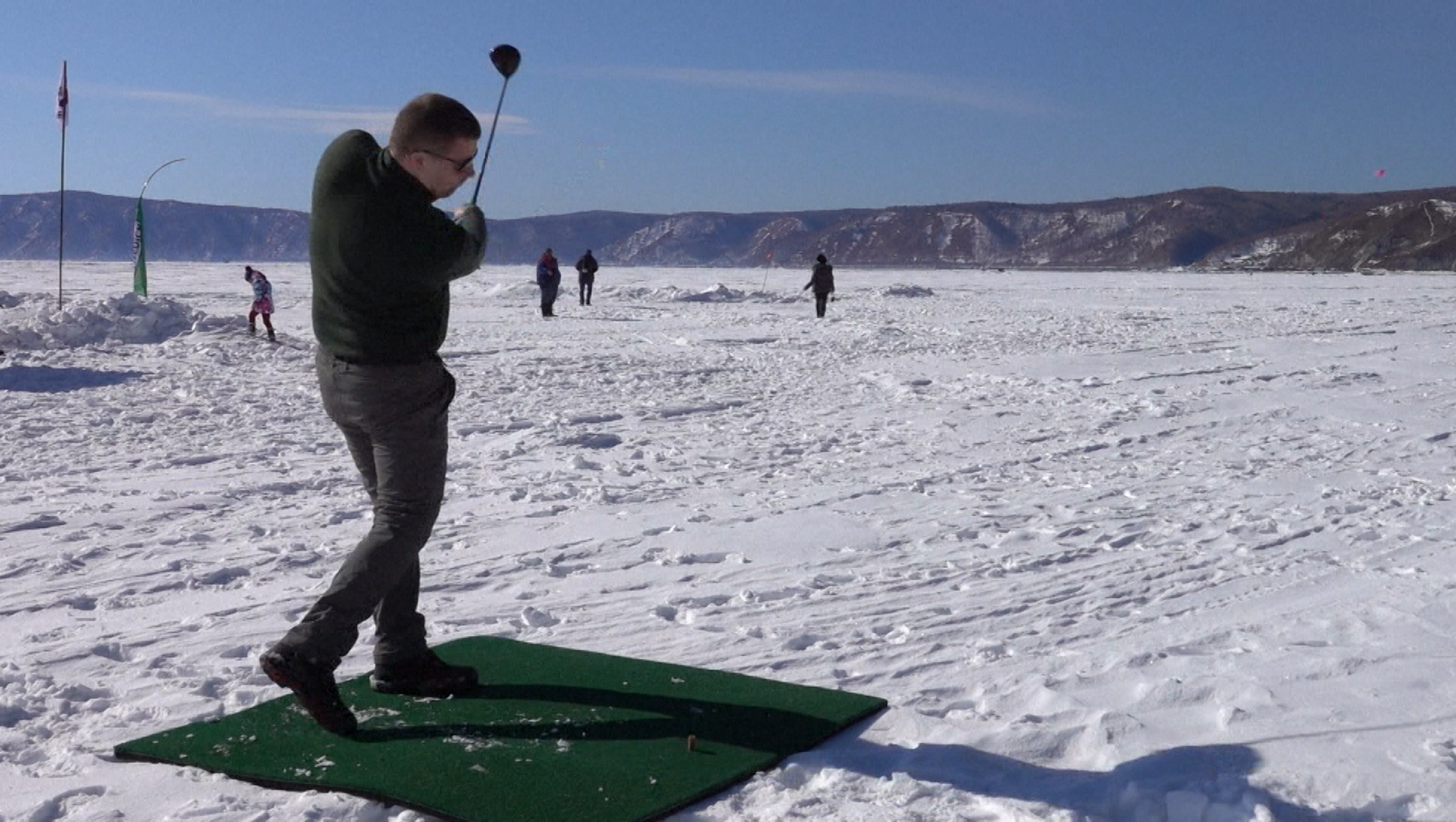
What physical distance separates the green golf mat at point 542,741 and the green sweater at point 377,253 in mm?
962

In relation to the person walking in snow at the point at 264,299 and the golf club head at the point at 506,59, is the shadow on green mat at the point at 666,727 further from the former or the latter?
the person walking in snow at the point at 264,299

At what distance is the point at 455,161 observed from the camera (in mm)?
3250

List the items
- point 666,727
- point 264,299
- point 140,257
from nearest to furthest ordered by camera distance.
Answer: point 666,727, point 264,299, point 140,257

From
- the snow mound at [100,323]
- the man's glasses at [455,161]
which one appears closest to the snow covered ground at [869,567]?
the man's glasses at [455,161]

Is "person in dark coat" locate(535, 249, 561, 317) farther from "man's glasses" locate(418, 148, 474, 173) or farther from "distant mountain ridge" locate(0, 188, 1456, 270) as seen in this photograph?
"distant mountain ridge" locate(0, 188, 1456, 270)

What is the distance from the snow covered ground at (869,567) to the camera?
318 cm

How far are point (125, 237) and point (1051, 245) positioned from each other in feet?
407

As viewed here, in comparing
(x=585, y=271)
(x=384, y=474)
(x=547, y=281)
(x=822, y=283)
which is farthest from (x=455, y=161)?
(x=585, y=271)

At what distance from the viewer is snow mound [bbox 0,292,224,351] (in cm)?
1669

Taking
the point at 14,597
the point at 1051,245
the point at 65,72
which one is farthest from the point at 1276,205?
the point at 14,597

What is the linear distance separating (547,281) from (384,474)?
23.0m

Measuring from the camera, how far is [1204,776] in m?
3.09

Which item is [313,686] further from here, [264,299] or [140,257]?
[140,257]

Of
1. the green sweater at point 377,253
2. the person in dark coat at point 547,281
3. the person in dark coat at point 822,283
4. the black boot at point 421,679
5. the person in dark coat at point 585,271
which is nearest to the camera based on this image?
the green sweater at point 377,253
